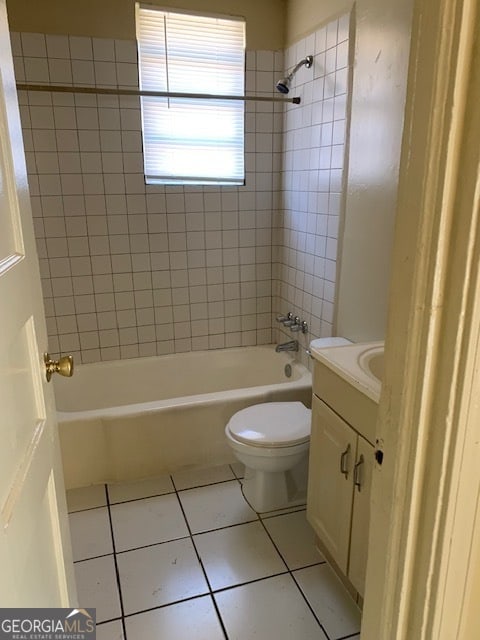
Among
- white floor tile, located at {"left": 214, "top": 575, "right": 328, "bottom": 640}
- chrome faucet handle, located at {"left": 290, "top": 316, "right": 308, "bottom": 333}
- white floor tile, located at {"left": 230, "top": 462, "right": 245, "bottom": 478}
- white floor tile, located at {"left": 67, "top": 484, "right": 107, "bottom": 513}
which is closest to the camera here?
white floor tile, located at {"left": 214, "top": 575, "right": 328, "bottom": 640}

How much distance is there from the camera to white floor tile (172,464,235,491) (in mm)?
2297

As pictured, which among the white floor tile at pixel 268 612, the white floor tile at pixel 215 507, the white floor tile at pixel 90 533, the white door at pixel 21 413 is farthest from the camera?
the white floor tile at pixel 215 507

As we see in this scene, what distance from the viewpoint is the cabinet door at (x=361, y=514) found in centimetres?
142

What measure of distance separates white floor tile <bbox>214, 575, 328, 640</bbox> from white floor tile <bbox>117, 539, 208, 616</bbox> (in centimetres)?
13

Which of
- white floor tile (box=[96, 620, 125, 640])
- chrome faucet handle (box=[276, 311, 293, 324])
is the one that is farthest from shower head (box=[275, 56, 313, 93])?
white floor tile (box=[96, 620, 125, 640])

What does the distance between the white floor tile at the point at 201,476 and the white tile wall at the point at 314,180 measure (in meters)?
0.84

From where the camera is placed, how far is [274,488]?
6.82ft

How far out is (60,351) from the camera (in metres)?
2.82

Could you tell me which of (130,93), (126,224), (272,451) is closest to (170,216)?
(126,224)

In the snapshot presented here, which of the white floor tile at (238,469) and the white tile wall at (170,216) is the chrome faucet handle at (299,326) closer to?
the white tile wall at (170,216)

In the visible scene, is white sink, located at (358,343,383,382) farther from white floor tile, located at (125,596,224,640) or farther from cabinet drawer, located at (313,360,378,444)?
white floor tile, located at (125,596,224,640)

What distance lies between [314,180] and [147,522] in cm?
188

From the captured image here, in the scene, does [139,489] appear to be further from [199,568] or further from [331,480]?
[331,480]

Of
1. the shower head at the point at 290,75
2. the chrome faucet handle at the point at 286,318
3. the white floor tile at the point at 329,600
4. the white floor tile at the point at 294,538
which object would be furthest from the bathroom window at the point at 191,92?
the white floor tile at the point at 329,600
